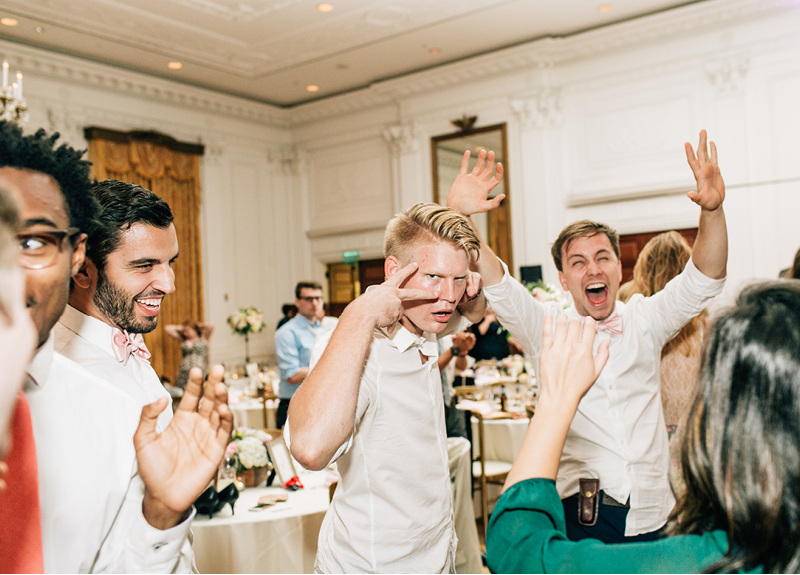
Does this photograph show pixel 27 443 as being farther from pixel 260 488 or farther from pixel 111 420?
pixel 260 488

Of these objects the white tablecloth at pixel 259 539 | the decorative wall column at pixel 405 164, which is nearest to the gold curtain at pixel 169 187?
the decorative wall column at pixel 405 164

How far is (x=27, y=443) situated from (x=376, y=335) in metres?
0.86

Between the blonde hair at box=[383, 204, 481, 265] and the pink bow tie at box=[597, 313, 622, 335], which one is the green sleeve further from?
the pink bow tie at box=[597, 313, 622, 335]

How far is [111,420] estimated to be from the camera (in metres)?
1.06

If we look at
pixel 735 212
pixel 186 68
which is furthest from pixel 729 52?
pixel 186 68

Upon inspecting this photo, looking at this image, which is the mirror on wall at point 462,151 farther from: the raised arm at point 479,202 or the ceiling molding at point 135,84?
the raised arm at point 479,202

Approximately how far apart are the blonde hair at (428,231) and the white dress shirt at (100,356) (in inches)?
27.2

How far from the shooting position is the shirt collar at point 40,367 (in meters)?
0.93

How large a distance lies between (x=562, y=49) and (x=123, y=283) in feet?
25.3

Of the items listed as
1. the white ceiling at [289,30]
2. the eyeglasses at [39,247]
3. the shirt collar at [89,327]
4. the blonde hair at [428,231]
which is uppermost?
the white ceiling at [289,30]

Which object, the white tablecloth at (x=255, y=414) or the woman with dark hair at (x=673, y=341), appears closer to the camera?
the woman with dark hair at (x=673, y=341)

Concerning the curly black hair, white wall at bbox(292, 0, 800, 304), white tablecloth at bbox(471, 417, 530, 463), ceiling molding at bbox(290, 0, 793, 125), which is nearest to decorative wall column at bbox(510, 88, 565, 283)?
white wall at bbox(292, 0, 800, 304)

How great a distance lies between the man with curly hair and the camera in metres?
0.86

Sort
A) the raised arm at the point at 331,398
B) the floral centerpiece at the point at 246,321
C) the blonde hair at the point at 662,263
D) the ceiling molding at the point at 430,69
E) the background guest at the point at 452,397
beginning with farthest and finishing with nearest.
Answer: the floral centerpiece at the point at 246,321, the ceiling molding at the point at 430,69, the background guest at the point at 452,397, the blonde hair at the point at 662,263, the raised arm at the point at 331,398
